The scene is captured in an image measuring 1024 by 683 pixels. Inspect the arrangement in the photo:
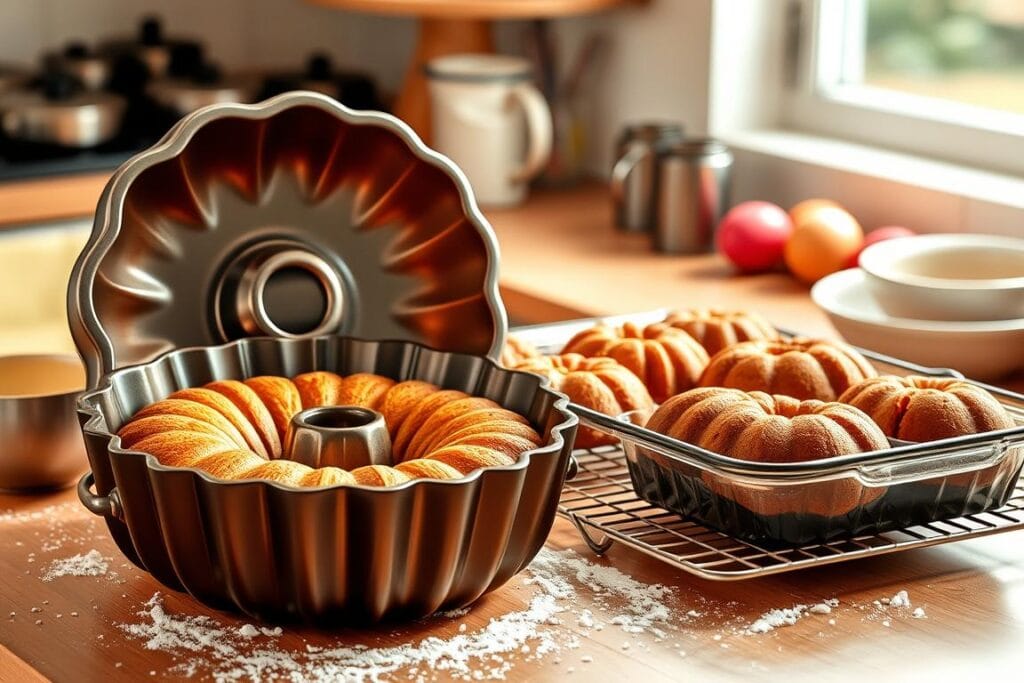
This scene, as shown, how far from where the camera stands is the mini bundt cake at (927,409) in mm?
983

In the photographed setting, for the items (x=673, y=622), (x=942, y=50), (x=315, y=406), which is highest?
(x=942, y=50)

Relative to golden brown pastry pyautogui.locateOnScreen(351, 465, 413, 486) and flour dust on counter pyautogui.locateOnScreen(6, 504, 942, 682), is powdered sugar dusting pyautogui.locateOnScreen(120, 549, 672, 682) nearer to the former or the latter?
flour dust on counter pyautogui.locateOnScreen(6, 504, 942, 682)

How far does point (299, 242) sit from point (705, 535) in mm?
380

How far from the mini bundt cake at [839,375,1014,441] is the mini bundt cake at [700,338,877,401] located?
6 cm

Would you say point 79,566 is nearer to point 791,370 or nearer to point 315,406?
point 315,406

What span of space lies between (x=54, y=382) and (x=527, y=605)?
488 mm

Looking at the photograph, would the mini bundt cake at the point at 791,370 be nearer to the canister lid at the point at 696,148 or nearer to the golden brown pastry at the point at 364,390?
the golden brown pastry at the point at 364,390

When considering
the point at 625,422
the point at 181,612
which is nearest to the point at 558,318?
the point at 625,422

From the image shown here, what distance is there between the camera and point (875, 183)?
2.01 meters

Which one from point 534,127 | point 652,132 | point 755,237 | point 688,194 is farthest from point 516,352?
point 534,127

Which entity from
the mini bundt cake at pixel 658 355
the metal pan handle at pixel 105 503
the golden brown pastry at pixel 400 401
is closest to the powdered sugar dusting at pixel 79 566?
the metal pan handle at pixel 105 503

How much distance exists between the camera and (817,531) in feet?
3.07

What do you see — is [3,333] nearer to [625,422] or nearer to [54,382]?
[54,382]

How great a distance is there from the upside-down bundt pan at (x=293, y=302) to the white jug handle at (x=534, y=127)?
47.4 inches
